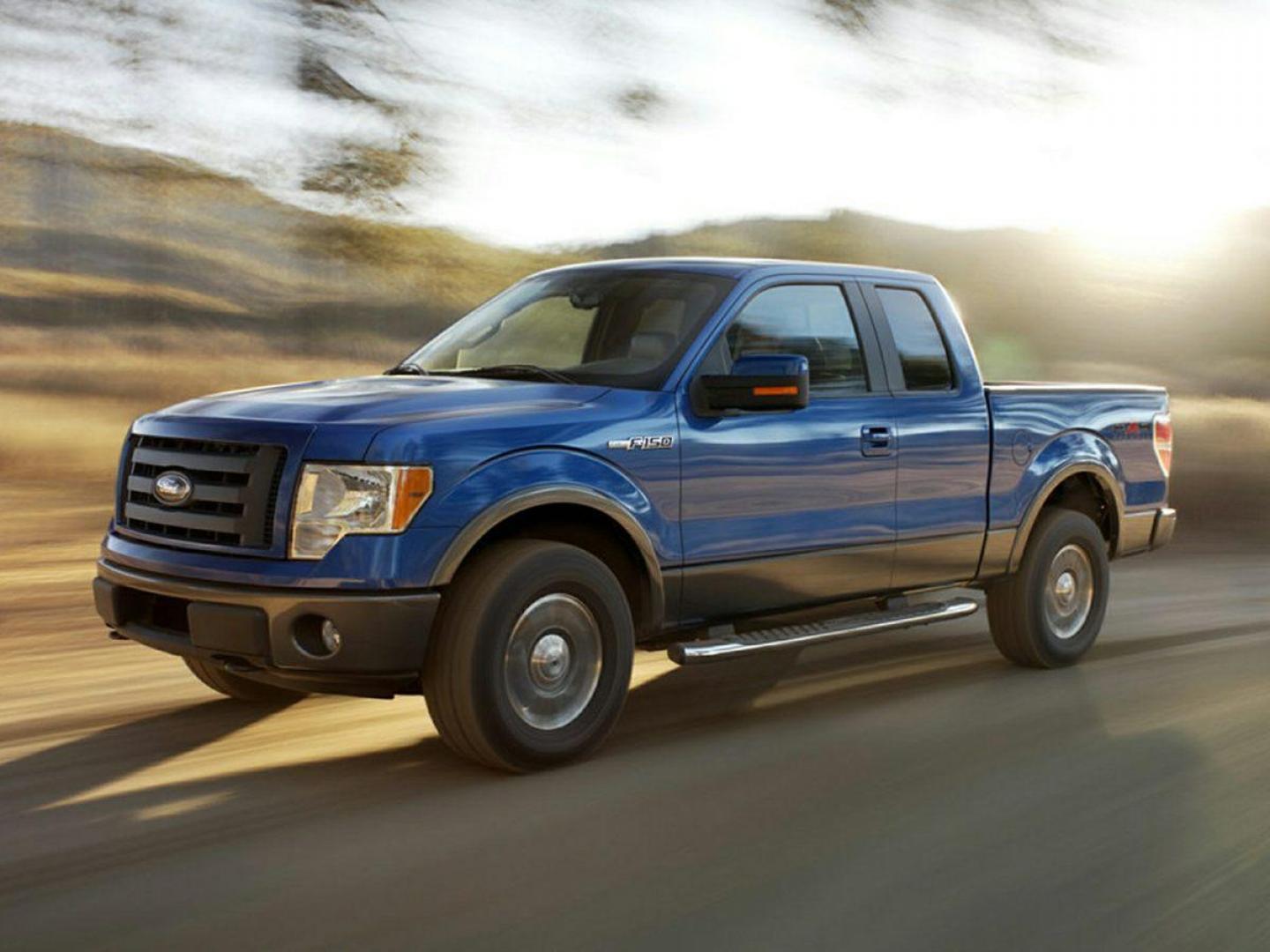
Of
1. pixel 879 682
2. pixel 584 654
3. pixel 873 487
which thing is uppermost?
pixel 873 487

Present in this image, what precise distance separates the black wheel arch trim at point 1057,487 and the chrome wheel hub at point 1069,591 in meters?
0.26

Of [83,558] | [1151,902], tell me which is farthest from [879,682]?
[83,558]

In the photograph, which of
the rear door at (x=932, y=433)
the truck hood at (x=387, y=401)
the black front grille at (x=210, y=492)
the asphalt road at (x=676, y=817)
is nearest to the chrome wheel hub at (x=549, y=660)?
the asphalt road at (x=676, y=817)

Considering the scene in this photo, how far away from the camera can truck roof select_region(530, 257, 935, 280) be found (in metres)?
6.85

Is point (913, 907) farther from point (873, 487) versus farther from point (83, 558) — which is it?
point (83, 558)

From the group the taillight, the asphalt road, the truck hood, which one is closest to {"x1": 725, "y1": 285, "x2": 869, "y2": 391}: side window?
the truck hood

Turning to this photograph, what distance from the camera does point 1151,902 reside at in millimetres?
4441

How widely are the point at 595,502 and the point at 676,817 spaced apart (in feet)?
3.90

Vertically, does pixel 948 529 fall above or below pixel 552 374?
below

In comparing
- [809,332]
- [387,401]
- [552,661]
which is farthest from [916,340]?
[387,401]

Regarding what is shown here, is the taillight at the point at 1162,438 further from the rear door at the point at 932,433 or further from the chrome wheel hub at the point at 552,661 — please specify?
the chrome wheel hub at the point at 552,661

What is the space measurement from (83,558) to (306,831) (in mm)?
6478

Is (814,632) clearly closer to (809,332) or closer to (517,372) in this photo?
(809,332)

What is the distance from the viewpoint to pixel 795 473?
6641 millimetres
